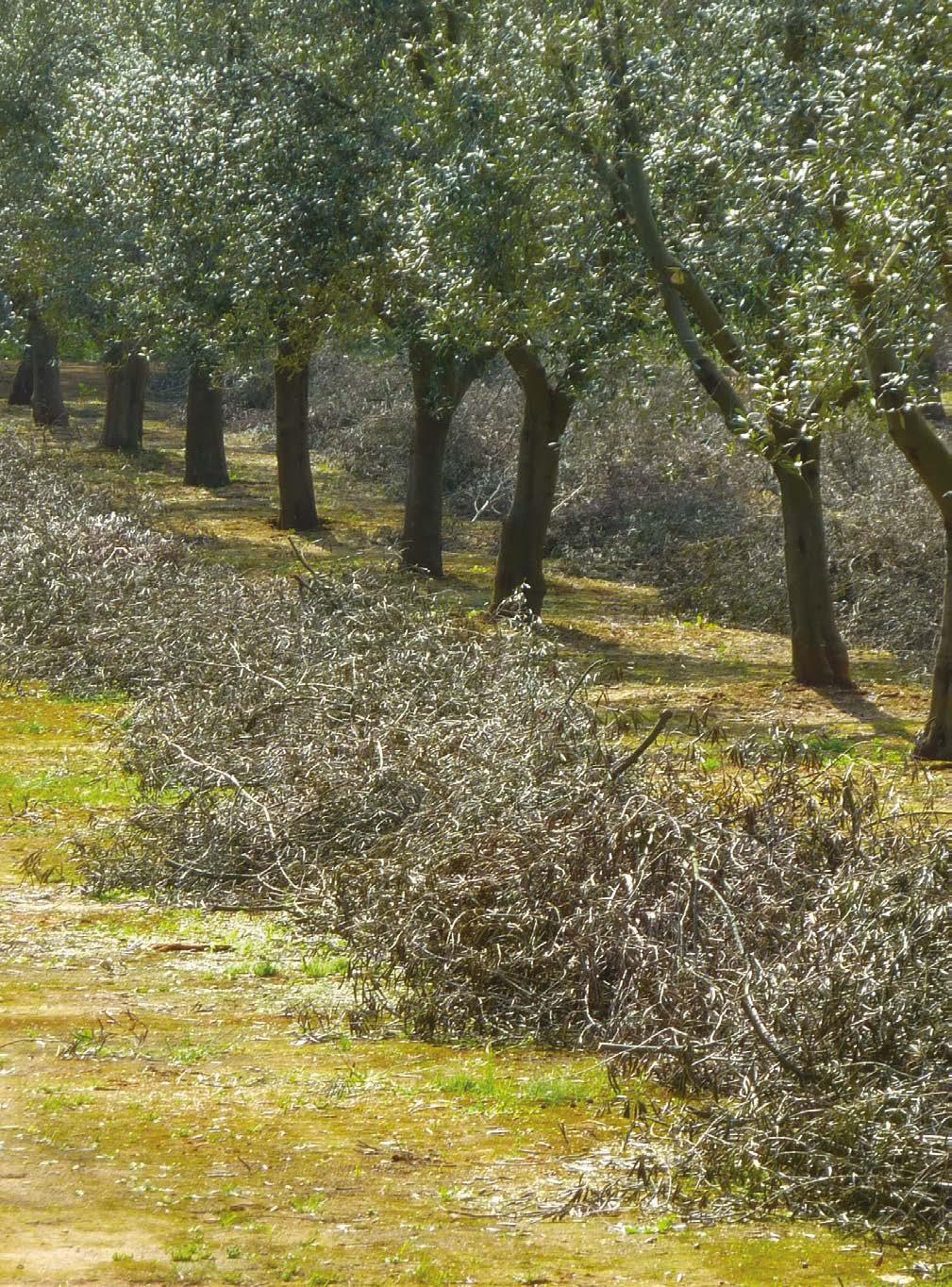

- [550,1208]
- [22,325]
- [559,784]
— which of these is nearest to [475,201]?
[559,784]

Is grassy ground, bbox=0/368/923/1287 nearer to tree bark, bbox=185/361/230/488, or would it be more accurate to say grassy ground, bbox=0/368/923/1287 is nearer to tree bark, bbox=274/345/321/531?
tree bark, bbox=274/345/321/531

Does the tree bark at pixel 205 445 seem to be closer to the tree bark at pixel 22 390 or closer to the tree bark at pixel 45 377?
the tree bark at pixel 45 377

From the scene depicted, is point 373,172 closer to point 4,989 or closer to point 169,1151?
point 4,989

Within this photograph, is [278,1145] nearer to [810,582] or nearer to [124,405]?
[810,582]

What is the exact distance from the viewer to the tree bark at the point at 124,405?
3278 centimetres

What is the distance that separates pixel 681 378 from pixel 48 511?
785cm

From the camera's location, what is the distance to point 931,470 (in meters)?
12.4

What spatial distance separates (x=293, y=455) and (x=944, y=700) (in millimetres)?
14409

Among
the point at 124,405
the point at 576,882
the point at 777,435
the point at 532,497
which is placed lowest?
the point at 576,882

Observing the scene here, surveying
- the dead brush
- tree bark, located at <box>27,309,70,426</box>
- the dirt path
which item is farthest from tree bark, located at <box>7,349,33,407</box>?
the dirt path

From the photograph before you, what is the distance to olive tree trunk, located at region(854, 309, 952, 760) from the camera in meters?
12.0

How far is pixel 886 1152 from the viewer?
4875 mm

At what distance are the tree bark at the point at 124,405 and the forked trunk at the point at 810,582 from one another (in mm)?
19586

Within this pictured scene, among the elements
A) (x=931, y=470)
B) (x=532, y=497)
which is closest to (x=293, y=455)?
(x=532, y=497)
